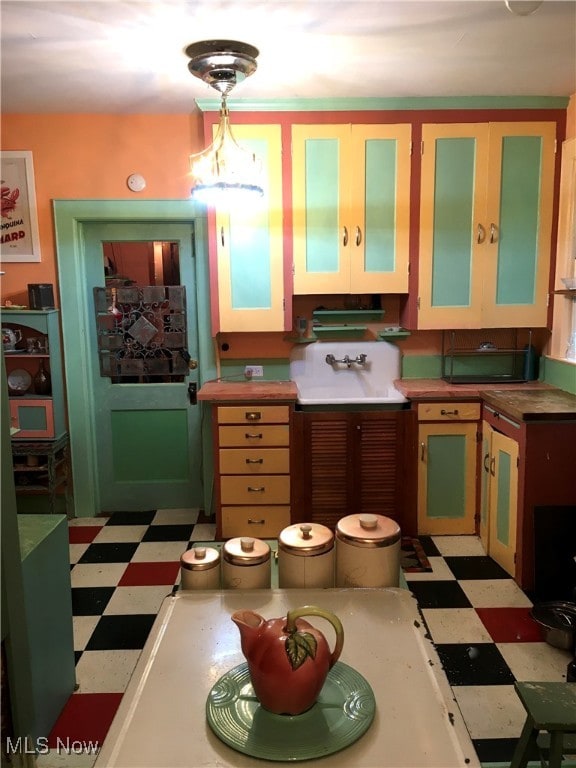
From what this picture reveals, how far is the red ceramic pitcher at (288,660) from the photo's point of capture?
1.18 meters

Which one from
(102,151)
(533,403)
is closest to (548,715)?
(533,403)

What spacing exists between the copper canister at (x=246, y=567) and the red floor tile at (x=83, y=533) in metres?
2.34

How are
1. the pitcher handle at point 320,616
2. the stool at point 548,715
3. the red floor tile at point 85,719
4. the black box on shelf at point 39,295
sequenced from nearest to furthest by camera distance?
the pitcher handle at point 320,616 → the stool at point 548,715 → the red floor tile at point 85,719 → the black box on shelf at point 39,295

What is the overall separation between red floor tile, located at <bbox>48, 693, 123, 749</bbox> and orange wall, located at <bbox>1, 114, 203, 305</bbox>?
2734 millimetres

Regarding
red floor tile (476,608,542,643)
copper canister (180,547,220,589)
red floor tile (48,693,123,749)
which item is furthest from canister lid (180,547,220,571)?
red floor tile (476,608,542,643)

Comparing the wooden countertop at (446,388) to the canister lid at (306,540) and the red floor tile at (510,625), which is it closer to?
the red floor tile at (510,625)

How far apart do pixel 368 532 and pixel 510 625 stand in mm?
1540

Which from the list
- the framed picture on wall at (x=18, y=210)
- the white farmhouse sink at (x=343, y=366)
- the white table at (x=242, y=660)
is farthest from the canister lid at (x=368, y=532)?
the framed picture on wall at (x=18, y=210)

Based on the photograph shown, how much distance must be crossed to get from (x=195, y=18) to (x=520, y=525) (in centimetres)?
269

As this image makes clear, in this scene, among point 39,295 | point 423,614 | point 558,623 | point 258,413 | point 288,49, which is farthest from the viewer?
point 39,295

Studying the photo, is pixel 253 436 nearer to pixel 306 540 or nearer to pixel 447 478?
pixel 447 478

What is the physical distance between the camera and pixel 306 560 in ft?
5.29

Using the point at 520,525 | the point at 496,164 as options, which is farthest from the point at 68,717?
the point at 496,164

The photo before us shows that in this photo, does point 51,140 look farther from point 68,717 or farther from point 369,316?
point 68,717
